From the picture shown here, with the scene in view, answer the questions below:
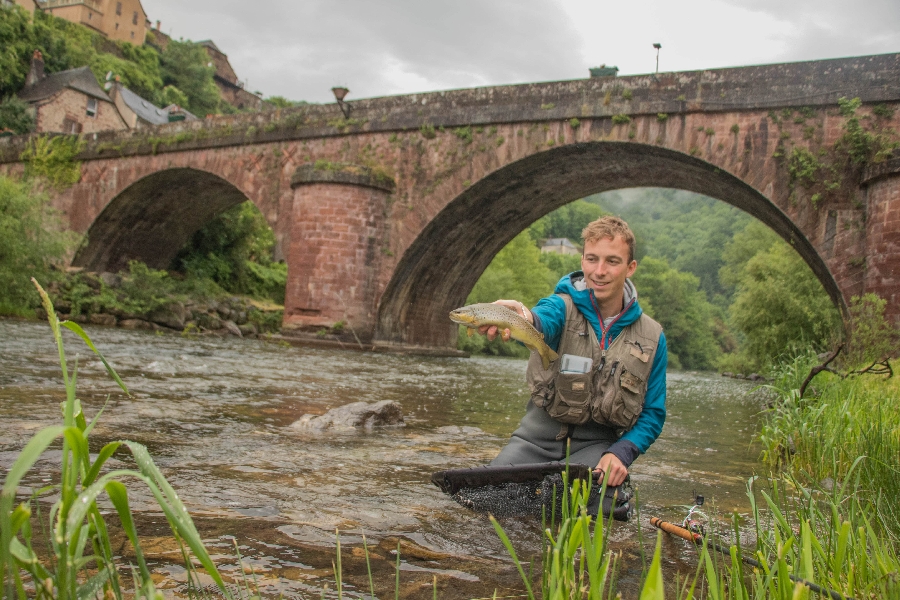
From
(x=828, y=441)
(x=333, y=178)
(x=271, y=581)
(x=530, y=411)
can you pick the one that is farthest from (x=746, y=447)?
(x=333, y=178)

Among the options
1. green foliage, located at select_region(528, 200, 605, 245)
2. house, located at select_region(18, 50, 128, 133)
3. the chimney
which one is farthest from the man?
green foliage, located at select_region(528, 200, 605, 245)

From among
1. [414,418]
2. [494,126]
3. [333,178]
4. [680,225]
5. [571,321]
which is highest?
[680,225]

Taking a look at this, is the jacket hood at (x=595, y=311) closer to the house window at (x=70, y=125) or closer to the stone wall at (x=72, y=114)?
the stone wall at (x=72, y=114)

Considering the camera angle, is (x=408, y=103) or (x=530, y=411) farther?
(x=408, y=103)

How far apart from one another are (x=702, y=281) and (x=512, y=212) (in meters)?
71.1

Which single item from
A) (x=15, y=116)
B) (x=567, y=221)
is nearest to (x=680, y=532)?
(x=15, y=116)

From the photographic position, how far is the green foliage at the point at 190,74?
201 feet

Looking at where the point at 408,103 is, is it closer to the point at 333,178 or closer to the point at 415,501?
the point at 333,178

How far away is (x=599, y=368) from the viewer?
295 cm

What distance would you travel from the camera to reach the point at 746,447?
19.8ft

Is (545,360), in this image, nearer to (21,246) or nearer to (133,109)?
(21,246)

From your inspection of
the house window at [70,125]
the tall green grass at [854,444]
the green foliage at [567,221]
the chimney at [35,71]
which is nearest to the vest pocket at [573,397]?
the tall green grass at [854,444]

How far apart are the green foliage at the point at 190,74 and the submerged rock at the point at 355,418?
2363 inches

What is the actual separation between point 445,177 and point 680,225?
92.1 meters
